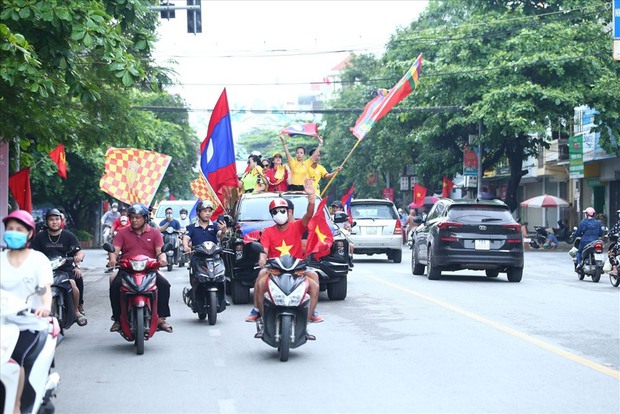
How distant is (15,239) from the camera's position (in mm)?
7289

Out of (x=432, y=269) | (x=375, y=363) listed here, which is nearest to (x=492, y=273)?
(x=432, y=269)

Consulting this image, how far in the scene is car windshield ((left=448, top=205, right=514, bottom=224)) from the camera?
22.2 metres

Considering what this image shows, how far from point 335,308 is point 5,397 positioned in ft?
33.7

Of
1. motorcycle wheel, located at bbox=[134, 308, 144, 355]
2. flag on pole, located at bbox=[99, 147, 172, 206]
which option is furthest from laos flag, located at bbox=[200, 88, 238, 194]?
motorcycle wheel, located at bbox=[134, 308, 144, 355]

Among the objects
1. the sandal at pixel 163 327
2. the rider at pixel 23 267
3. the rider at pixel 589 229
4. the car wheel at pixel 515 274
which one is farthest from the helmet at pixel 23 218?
the rider at pixel 589 229

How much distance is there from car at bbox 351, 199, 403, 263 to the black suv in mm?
12023

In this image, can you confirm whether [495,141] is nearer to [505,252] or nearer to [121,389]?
[505,252]

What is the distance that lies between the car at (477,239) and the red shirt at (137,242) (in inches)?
431

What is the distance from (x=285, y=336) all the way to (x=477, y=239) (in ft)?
39.3

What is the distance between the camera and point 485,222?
2211 cm

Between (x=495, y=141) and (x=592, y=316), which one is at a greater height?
(x=495, y=141)

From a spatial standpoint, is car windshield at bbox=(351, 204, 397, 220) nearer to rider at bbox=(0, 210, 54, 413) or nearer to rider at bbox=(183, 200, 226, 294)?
rider at bbox=(183, 200, 226, 294)

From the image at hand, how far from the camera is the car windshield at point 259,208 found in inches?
713

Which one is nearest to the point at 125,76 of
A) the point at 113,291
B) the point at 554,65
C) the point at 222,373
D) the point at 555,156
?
the point at 113,291
